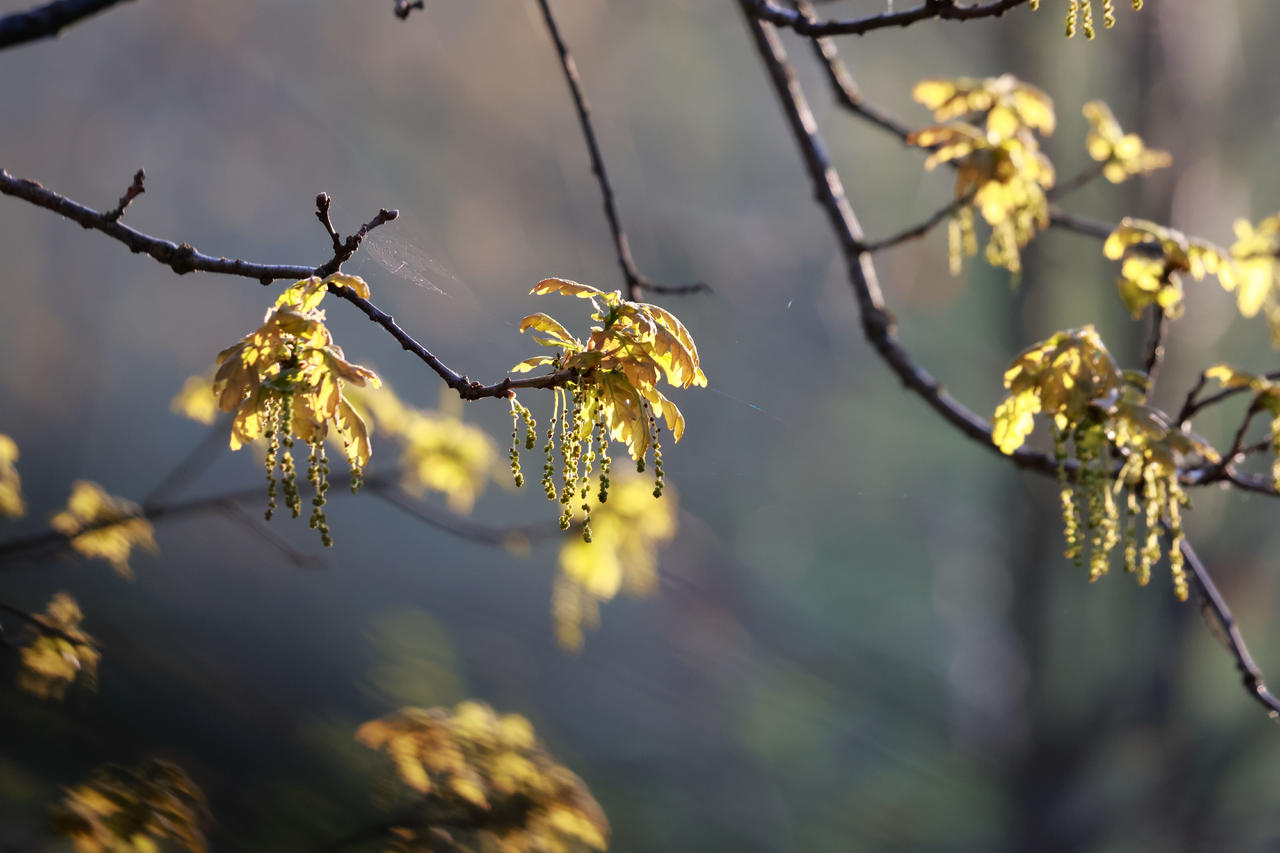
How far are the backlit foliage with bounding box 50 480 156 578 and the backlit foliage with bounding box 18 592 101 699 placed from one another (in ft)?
0.50

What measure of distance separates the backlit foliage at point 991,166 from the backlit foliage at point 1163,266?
0.11 meters

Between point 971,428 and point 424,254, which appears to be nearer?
point 424,254

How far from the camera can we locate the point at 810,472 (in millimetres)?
6863

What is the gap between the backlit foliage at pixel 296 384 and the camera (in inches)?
22.2

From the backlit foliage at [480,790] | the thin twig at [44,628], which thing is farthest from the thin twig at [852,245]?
the thin twig at [44,628]

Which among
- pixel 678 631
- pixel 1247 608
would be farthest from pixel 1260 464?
pixel 678 631

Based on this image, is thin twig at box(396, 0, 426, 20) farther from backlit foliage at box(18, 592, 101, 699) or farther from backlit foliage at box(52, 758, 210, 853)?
backlit foliage at box(52, 758, 210, 853)

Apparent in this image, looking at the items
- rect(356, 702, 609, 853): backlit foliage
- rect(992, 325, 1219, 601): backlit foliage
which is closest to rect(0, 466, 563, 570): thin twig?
rect(356, 702, 609, 853): backlit foliage

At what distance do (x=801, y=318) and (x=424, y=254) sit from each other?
19.6ft

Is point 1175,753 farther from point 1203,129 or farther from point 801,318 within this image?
point 801,318

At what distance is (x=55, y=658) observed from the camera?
98cm

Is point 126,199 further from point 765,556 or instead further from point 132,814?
point 765,556

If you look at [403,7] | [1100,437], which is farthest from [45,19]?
[1100,437]

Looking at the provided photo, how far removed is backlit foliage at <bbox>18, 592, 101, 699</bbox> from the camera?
940mm
